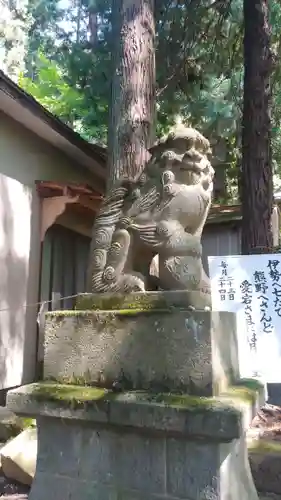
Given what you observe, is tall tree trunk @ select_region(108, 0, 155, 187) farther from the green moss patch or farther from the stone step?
the stone step

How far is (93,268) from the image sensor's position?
114 inches

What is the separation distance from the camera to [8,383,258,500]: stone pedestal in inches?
86.2

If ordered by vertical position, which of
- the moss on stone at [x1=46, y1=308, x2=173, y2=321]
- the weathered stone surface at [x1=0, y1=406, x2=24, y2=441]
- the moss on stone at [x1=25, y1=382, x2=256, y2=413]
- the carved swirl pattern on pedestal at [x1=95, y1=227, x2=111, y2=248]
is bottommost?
the weathered stone surface at [x1=0, y1=406, x2=24, y2=441]

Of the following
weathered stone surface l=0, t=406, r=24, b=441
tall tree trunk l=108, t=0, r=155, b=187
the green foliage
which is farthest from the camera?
the green foliage

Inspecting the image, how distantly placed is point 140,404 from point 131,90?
3988mm

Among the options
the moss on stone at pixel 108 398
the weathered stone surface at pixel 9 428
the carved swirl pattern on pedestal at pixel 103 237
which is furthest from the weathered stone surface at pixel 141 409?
the weathered stone surface at pixel 9 428

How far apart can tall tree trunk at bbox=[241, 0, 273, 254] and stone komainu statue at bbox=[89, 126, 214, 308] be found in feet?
9.03

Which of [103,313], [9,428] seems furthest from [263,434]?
[103,313]

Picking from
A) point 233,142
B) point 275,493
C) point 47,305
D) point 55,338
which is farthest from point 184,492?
point 233,142

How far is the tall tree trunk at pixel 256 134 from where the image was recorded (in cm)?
565

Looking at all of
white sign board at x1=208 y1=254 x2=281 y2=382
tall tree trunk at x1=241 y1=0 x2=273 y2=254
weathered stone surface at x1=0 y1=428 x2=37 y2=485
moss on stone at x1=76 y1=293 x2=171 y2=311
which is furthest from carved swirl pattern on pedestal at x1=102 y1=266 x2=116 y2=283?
tall tree trunk at x1=241 y1=0 x2=273 y2=254

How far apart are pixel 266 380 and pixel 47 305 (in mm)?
4535

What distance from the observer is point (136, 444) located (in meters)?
2.42

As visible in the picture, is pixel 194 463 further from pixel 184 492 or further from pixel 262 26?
pixel 262 26
